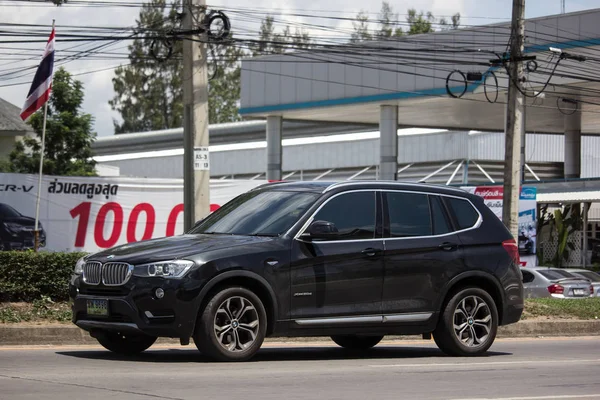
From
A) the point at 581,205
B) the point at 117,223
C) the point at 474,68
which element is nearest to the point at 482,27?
the point at 474,68

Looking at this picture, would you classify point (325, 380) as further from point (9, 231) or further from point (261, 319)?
point (9, 231)

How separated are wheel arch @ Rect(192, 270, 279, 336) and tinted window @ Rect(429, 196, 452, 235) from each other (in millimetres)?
2302

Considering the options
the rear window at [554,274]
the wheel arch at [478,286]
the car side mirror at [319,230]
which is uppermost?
the car side mirror at [319,230]

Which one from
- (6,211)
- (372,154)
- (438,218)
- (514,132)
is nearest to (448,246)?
(438,218)

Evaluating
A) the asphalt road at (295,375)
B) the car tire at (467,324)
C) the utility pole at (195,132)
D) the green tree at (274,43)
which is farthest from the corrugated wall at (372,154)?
the car tire at (467,324)

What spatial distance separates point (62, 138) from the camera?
147 feet

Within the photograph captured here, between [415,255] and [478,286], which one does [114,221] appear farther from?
[415,255]

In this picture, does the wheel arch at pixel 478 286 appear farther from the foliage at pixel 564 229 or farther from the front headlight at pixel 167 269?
the foliage at pixel 564 229

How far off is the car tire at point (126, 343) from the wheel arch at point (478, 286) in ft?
10.5

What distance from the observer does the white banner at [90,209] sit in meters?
21.8

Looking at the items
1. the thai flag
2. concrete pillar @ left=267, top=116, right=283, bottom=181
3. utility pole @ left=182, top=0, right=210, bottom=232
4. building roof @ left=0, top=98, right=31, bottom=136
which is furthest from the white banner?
building roof @ left=0, top=98, right=31, bottom=136

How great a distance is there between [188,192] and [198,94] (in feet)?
5.71

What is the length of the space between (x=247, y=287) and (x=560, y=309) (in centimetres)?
858

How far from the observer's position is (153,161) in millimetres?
64562
